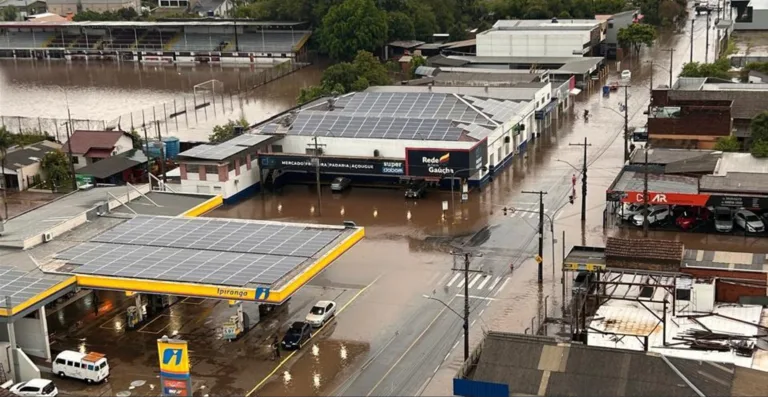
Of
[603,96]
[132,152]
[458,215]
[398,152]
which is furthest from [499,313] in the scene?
[603,96]

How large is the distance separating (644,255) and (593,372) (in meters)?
9.78

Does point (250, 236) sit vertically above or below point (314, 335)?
above

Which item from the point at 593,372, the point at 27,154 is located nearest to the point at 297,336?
the point at 593,372

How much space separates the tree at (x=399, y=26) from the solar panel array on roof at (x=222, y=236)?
67.1 meters

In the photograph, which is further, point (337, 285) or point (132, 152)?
point (132, 152)

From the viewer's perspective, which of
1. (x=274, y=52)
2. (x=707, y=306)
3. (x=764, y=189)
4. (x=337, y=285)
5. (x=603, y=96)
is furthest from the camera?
(x=274, y=52)

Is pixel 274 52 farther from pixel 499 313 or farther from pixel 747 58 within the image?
pixel 499 313

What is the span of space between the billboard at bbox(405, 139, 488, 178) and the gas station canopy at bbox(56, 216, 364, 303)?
46.4 feet

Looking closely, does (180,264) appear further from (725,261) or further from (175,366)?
(725,261)

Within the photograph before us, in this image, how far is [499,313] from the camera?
3819cm

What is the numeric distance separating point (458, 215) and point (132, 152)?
22571 mm

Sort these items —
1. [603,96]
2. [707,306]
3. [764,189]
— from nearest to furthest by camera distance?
1. [707,306]
2. [764,189]
3. [603,96]

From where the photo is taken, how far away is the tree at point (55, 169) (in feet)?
197

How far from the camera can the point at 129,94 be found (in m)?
94.3
